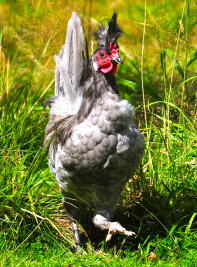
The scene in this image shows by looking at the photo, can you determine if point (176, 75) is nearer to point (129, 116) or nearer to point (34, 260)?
point (129, 116)

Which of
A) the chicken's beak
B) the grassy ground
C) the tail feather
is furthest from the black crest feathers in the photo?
the tail feather

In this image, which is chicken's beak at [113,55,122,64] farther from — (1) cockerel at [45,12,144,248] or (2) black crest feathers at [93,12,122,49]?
(2) black crest feathers at [93,12,122,49]

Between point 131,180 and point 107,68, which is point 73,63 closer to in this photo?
point 107,68

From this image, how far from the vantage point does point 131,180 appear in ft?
16.8

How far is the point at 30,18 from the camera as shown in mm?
5219

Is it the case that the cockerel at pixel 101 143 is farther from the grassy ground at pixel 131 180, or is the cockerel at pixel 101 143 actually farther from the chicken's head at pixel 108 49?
the grassy ground at pixel 131 180

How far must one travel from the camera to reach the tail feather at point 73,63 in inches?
202

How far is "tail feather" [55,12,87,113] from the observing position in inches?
202

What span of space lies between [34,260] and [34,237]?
0.29 m

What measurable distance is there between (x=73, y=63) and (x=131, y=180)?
101 cm

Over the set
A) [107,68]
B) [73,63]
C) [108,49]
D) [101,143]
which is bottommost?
[101,143]

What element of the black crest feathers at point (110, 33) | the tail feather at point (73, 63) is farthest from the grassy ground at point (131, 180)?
the black crest feathers at point (110, 33)

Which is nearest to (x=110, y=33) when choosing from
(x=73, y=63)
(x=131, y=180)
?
(x=73, y=63)

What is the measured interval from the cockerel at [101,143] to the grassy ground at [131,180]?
0.76 feet
